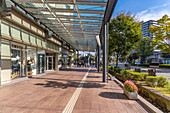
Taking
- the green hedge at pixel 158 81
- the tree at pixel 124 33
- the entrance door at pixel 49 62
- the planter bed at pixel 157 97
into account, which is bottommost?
the planter bed at pixel 157 97

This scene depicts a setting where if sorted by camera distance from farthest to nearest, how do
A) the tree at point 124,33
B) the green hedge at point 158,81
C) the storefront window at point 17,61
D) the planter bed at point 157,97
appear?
the tree at point 124,33 → the storefront window at point 17,61 → the green hedge at point 158,81 → the planter bed at point 157,97

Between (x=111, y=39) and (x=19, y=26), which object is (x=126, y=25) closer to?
(x=111, y=39)

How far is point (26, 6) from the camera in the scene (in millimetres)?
8297

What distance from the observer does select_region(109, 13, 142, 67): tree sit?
43.2ft

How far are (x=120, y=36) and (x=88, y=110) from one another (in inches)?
459

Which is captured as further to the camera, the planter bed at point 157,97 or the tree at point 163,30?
the tree at point 163,30

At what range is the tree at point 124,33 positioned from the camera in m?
13.2

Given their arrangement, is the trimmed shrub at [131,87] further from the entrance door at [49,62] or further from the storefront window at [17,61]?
the entrance door at [49,62]

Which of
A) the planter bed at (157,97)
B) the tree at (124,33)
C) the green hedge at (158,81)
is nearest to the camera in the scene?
the planter bed at (157,97)

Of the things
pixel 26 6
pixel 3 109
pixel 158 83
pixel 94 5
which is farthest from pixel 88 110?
pixel 26 6

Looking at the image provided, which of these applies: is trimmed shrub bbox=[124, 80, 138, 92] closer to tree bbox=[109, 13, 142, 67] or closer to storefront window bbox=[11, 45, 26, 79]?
storefront window bbox=[11, 45, 26, 79]

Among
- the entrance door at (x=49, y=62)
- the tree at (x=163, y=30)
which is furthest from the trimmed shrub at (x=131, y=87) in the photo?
the entrance door at (x=49, y=62)

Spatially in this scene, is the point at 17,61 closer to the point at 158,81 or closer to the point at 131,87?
the point at 131,87

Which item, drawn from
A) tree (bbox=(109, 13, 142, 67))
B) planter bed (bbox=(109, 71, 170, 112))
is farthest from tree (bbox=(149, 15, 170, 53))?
planter bed (bbox=(109, 71, 170, 112))
